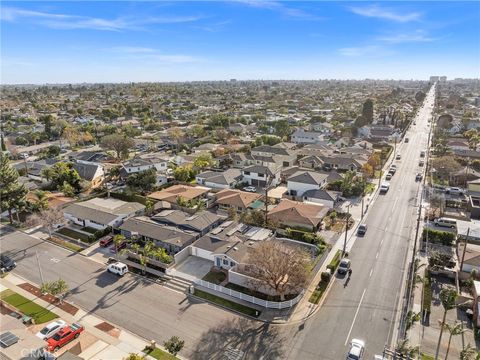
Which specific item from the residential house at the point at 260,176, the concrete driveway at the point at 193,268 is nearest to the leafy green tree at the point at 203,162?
the residential house at the point at 260,176

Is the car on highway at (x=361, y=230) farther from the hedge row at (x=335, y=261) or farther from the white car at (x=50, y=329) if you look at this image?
the white car at (x=50, y=329)

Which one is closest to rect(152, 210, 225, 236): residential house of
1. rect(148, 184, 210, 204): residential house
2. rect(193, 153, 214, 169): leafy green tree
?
rect(148, 184, 210, 204): residential house

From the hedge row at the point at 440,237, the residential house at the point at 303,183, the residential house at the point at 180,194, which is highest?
the residential house at the point at 303,183

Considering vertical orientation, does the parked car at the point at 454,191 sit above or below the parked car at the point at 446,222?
above

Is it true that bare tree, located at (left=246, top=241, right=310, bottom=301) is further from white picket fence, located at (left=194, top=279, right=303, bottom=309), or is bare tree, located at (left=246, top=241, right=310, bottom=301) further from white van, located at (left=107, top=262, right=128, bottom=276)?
white van, located at (left=107, top=262, right=128, bottom=276)

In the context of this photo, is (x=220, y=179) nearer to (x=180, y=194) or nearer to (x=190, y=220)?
(x=180, y=194)

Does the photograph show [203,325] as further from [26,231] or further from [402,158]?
[402,158]
